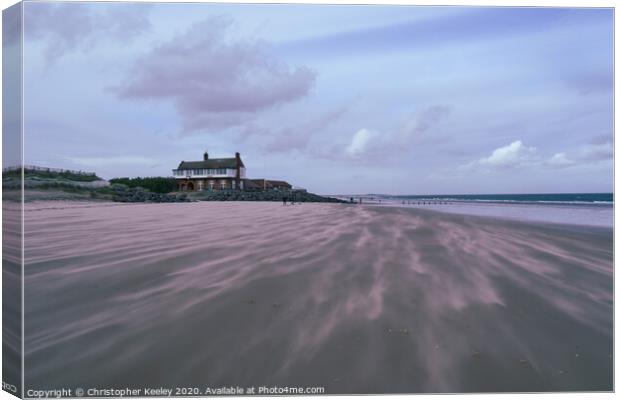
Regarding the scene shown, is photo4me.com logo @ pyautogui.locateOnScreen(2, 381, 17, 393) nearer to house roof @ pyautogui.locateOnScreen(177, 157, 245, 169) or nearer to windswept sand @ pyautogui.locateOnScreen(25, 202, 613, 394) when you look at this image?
windswept sand @ pyautogui.locateOnScreen(25, 202, 613, 394)

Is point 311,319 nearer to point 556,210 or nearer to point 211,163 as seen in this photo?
point 211,163

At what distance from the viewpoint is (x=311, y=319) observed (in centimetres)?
279

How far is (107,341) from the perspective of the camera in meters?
2.56

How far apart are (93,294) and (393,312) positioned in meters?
2.92

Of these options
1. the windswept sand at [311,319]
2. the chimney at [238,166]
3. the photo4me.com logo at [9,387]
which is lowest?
the photo4me.com logo at [9,387]

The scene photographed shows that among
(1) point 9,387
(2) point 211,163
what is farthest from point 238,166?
(1) point 9,387

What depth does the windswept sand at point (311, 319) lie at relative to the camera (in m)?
2.44

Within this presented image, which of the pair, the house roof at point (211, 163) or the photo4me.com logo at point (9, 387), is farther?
the house roof at point (211, 163)

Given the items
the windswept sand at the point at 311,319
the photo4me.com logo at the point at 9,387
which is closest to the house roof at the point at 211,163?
the windswept sand at the point at 311,319

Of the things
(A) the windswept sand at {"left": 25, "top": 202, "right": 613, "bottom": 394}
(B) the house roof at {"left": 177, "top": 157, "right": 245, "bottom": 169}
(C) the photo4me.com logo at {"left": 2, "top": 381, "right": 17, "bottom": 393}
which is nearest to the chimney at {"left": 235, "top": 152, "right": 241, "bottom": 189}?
(B) the house roof at {"left": 177, "top": 157, "right": 245, "bottom": 169}

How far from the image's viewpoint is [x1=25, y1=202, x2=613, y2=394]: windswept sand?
96.0 inches

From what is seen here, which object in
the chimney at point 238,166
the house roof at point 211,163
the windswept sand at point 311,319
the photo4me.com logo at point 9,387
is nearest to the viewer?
the windswept sand at point 311,319

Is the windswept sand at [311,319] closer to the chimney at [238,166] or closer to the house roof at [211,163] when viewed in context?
the chimney at [238,166]

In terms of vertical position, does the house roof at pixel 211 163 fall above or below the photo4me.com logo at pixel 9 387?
above
